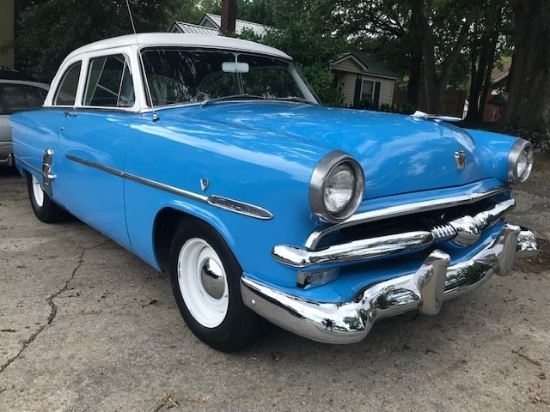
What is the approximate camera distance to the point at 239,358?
2.70 m

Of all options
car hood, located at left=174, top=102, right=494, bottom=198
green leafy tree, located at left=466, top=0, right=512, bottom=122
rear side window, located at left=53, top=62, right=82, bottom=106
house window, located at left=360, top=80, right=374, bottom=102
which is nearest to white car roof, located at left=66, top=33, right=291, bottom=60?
rear side window, located at left=53, top=62, right=82, bottom=106

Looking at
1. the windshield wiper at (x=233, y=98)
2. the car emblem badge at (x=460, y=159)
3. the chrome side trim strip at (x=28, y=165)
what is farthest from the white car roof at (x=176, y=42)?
the car emblem badge at (x=460, y=159)

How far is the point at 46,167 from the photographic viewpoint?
171 inches

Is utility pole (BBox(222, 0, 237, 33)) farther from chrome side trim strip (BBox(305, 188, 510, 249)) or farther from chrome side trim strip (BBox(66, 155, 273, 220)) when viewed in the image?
chrome side trim strip (BBox(305, 188, 510, 249))

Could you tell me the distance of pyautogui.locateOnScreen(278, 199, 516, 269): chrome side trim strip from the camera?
2119 millimetres

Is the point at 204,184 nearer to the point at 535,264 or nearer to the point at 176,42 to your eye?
the point at 176,42

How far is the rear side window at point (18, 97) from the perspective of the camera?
278 inches

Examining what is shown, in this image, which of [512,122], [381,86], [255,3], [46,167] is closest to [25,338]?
[46,167]

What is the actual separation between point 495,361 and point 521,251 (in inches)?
28.8

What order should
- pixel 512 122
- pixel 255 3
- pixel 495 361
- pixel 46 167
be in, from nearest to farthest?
1. pixel 495 361
2. pixel 46 167
3. pixel 512 122
4. pixel 255 3

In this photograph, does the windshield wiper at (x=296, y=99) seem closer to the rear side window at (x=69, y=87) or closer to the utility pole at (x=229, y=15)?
the rear side window at (x=69, y=87)

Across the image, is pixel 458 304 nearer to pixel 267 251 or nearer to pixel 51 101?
pixel 267 251

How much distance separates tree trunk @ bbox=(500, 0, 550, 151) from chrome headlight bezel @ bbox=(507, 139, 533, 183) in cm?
632

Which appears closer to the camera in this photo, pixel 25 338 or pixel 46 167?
pixel 25 338
